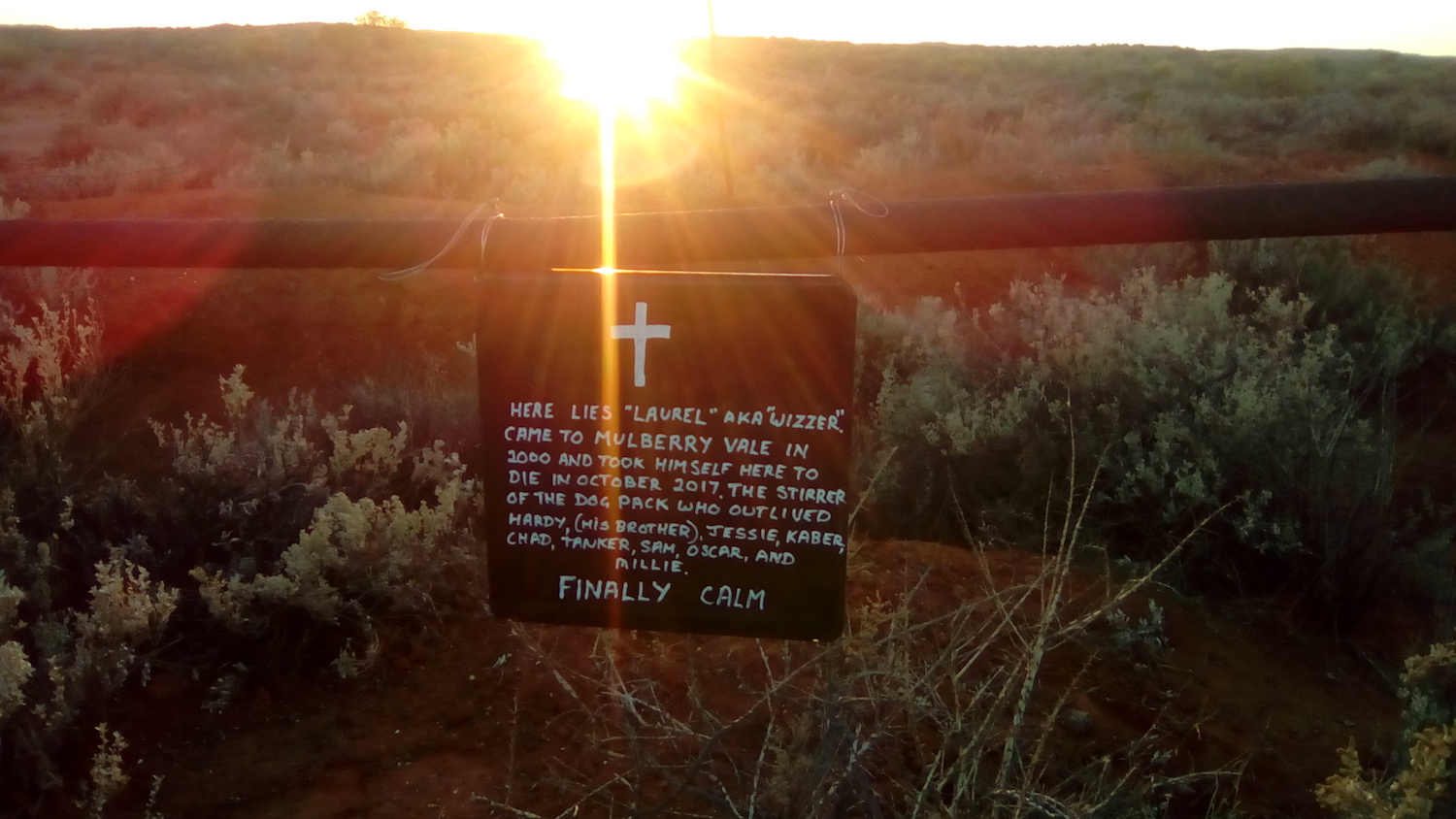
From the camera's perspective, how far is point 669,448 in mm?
2000

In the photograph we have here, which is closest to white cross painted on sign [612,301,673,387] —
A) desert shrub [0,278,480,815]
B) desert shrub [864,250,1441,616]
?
desert shrub [0,278,480,815]

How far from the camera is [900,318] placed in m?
6.80

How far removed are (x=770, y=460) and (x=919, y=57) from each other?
32538mm

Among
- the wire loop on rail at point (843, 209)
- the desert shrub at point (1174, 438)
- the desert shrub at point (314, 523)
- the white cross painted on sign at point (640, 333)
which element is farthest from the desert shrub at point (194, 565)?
the wire loop on rail at point (843, 209)

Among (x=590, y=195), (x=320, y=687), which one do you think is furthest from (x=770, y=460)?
(x=590, y=195)

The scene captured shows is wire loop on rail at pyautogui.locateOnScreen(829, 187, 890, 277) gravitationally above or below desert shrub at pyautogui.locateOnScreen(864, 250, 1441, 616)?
above

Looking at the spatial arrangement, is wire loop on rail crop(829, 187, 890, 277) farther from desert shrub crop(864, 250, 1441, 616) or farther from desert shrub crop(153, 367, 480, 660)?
desert shrub crop(153, 367, 480, 660)

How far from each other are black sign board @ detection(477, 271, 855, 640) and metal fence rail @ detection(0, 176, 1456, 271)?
0.75 feet

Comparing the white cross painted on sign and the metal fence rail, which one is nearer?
the white cross painted on sign

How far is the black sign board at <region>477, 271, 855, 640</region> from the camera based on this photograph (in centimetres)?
194

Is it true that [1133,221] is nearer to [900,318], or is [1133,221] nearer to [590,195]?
[900,318]

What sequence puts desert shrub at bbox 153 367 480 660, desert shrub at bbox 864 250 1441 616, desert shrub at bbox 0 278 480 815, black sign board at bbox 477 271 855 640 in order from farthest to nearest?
desert shrub at bbox 864 250 1441 616, desert shrub at bbox 153 367 480 660, desert shrub at bbox 0 278 480 815, black sign board at bbox 477 271 855 640

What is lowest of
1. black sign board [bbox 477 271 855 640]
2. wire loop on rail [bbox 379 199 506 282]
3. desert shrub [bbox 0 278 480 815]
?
desert shrub [bbox 0 278 480 815]

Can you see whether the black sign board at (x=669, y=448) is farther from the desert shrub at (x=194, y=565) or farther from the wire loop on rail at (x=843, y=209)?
the desert shrub at (x=194, y=565)
